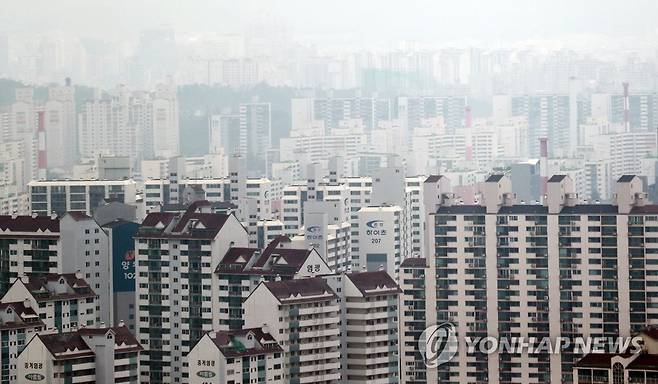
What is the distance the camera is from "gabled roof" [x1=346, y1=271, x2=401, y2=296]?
10.3 meters

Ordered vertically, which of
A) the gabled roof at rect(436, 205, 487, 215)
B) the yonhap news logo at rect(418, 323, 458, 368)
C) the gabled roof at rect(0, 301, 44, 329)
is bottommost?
the yonhap news logo at rect(418, 323, 458, 368)

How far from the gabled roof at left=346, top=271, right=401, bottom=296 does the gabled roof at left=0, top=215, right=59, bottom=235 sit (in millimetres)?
2106

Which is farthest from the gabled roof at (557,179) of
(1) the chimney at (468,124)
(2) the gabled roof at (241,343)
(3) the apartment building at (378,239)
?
(1) the chimney at (468,124)

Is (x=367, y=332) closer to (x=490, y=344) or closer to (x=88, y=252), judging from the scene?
(x=490, y=344)

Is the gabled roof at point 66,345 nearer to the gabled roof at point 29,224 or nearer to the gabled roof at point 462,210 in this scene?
the gabled roof at point 29,224

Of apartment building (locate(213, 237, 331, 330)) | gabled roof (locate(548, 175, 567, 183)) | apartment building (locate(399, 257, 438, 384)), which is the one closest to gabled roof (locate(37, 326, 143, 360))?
apartment building (locate(213, 237, 331, 330))

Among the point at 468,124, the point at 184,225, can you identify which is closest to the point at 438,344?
the point at 184,225

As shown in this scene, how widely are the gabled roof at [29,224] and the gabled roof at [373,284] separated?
2.11m

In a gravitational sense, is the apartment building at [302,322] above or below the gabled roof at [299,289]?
below

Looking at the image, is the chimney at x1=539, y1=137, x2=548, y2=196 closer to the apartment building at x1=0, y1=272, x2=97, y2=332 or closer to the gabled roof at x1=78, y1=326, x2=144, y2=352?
the apartment building at x1=0, y1=272, x2=97, y2=332

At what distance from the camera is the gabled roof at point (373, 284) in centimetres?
1030

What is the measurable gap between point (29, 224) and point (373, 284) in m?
2.43

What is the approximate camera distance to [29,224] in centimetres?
1172

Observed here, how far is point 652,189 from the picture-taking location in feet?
54.1
